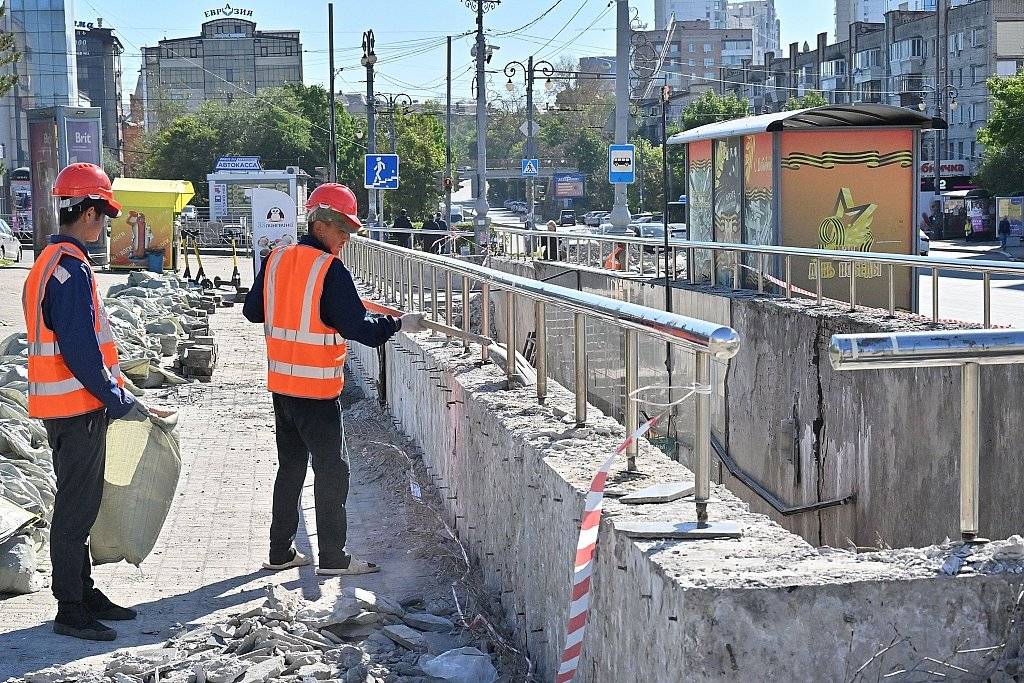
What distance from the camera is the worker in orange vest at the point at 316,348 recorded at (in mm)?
6762

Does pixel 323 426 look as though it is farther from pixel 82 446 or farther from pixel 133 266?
pixel 133 266

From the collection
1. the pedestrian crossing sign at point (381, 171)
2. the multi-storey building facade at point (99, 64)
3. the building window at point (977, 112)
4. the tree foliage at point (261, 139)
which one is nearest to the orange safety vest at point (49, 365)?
the pedestrian crossing sign at point (381, 171)

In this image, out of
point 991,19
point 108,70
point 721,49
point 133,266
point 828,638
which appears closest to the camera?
point 828,638

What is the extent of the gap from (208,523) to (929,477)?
4.55m

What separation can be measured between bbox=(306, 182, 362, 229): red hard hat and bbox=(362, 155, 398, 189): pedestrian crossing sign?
81.8ft

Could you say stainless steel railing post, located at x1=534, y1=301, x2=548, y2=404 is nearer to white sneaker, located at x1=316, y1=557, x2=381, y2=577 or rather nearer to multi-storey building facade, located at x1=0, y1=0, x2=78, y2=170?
white sneaker, located at x1=316, y1=557, x2=381, y2=577

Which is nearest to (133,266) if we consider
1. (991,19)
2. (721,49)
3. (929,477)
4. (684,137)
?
(684,137)

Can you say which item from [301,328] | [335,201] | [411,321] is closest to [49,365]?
[301,328]

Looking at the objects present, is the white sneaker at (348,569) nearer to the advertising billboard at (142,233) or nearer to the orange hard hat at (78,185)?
the orange hard hat at (78,185)

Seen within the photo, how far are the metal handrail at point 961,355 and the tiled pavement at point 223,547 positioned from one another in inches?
135

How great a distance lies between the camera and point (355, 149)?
92188 mm

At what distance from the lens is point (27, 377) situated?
10.0 meters

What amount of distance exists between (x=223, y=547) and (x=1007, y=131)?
44.0 metres

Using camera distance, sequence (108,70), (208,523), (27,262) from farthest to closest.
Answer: (108,70), (27,262), (208,523)
